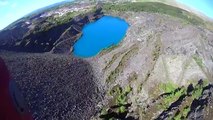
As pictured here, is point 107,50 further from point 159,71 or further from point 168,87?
point 168,87

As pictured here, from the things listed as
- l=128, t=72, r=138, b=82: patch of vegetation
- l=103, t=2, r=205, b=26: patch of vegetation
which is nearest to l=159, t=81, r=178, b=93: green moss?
l=128, t=72, r=138, b=82: patch of vegetation

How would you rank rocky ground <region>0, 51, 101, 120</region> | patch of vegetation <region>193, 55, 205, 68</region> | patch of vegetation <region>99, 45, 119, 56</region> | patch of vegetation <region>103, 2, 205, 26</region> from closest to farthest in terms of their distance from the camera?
1. rocky ground <region>0, 51, 101, 120</region>
2. patch of vegetation <region>193, 55, 205, 68</region>
3. patch of vegetation <region>99, 45, 119, 56</region>
4. patch of vegetation <region>103, 2, 205, 26</region>

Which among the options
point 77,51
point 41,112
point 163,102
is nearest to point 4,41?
point 77,51

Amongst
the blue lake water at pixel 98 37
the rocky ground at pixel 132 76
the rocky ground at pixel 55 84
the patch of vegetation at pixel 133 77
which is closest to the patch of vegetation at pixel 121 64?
the rocky ground at pixel 132 76

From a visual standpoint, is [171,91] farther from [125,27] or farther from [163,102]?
[125,27]

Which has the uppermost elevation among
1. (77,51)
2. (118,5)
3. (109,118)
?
(118,5)

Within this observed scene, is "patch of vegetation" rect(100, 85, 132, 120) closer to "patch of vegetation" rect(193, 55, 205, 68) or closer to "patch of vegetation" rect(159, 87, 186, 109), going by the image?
"patch of vegetation" rect(159, 87, 186, 109)

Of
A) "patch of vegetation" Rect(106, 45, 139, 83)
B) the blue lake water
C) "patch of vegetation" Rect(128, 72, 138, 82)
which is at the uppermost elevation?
the blue lake water
